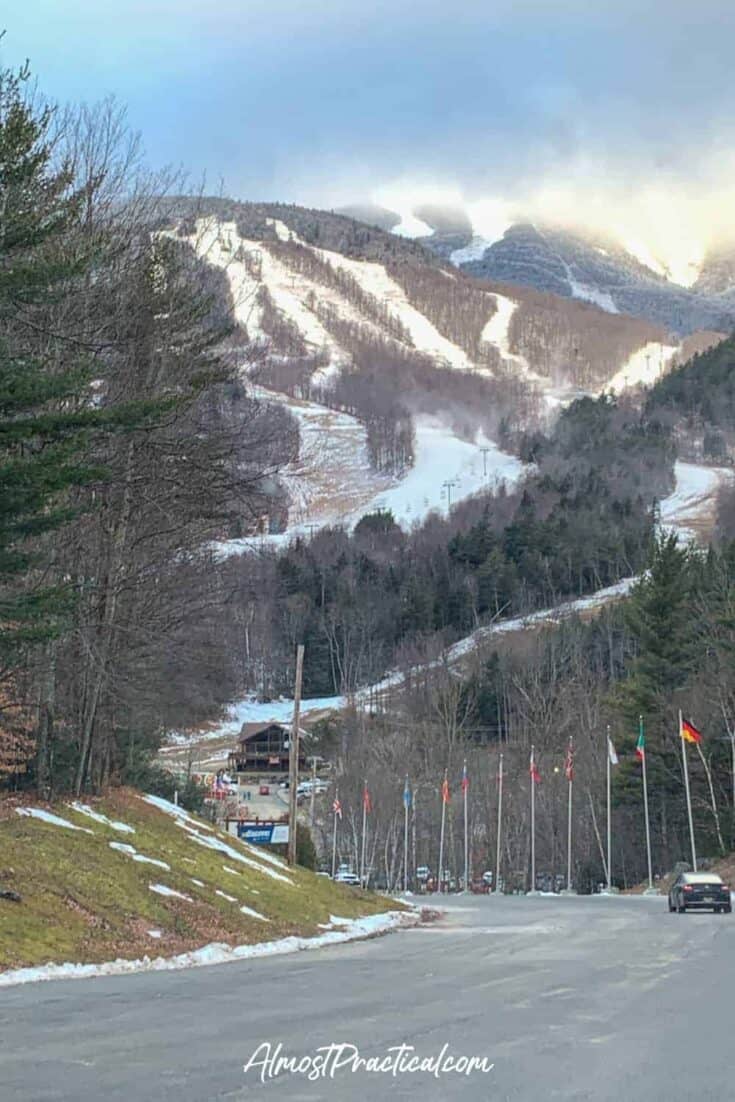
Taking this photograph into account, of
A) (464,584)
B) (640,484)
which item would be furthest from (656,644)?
(640,484)

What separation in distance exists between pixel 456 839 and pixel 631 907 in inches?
1734

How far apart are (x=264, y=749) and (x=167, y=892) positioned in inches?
3262

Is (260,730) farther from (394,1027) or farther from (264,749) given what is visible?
(394,1027)

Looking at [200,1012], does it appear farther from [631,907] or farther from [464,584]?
[464,584]

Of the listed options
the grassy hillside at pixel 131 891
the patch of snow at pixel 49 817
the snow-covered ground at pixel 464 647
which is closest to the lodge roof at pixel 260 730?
the snow-covered ground at pixel 464 647

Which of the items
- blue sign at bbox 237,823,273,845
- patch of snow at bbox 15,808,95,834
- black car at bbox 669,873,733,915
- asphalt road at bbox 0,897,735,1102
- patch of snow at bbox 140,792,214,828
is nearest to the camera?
asphalt road at bbox 0,897,735,1102

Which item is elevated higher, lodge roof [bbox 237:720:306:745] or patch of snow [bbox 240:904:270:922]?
patch of snow [bbox 240:904:270:922]

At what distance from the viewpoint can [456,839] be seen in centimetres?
8512

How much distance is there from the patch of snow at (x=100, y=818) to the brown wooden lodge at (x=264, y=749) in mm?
76423

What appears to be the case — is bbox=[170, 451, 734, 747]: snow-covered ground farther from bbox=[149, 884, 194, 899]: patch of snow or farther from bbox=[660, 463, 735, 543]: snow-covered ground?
bbox=[149, 884, 194, 899]: patch of snow

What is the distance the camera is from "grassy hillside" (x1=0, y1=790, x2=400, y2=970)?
60.4ft

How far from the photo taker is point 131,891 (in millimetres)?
21969

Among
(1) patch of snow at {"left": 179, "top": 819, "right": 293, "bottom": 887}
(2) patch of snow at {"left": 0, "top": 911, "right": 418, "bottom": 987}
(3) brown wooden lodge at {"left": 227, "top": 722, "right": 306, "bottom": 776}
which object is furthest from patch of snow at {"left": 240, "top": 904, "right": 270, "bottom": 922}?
(3) brown wooden lodge at {"left": 227, "top": 722, "right": 306, "bottom": 776}

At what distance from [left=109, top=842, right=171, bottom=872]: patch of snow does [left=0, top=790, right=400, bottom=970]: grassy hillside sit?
0.23 ft
